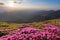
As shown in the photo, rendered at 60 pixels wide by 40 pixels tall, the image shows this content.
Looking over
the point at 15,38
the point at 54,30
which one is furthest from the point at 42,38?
the point at 54,30

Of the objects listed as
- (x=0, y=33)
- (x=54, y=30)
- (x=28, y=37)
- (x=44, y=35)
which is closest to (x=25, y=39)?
(x=28, y=37)

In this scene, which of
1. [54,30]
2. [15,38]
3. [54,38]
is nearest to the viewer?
[54,38]

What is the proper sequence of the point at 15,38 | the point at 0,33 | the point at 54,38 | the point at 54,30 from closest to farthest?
1. the point at 54,38
2. the point at 15,38
3. the point at 54,30
4. the point at 0,33

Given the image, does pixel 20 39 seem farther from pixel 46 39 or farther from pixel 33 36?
pixel 46 39

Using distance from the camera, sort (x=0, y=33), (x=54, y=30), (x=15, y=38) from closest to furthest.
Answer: (x=15, y=38), (x=54, y=30), (x=0, y=33)

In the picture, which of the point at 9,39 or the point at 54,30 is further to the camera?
the point at 54,30

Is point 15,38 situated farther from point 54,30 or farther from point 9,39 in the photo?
point 54,30

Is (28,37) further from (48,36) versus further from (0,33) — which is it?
(0,33)

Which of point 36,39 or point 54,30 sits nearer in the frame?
point 36,39

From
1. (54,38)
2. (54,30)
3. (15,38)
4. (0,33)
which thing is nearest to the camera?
(54,38)
